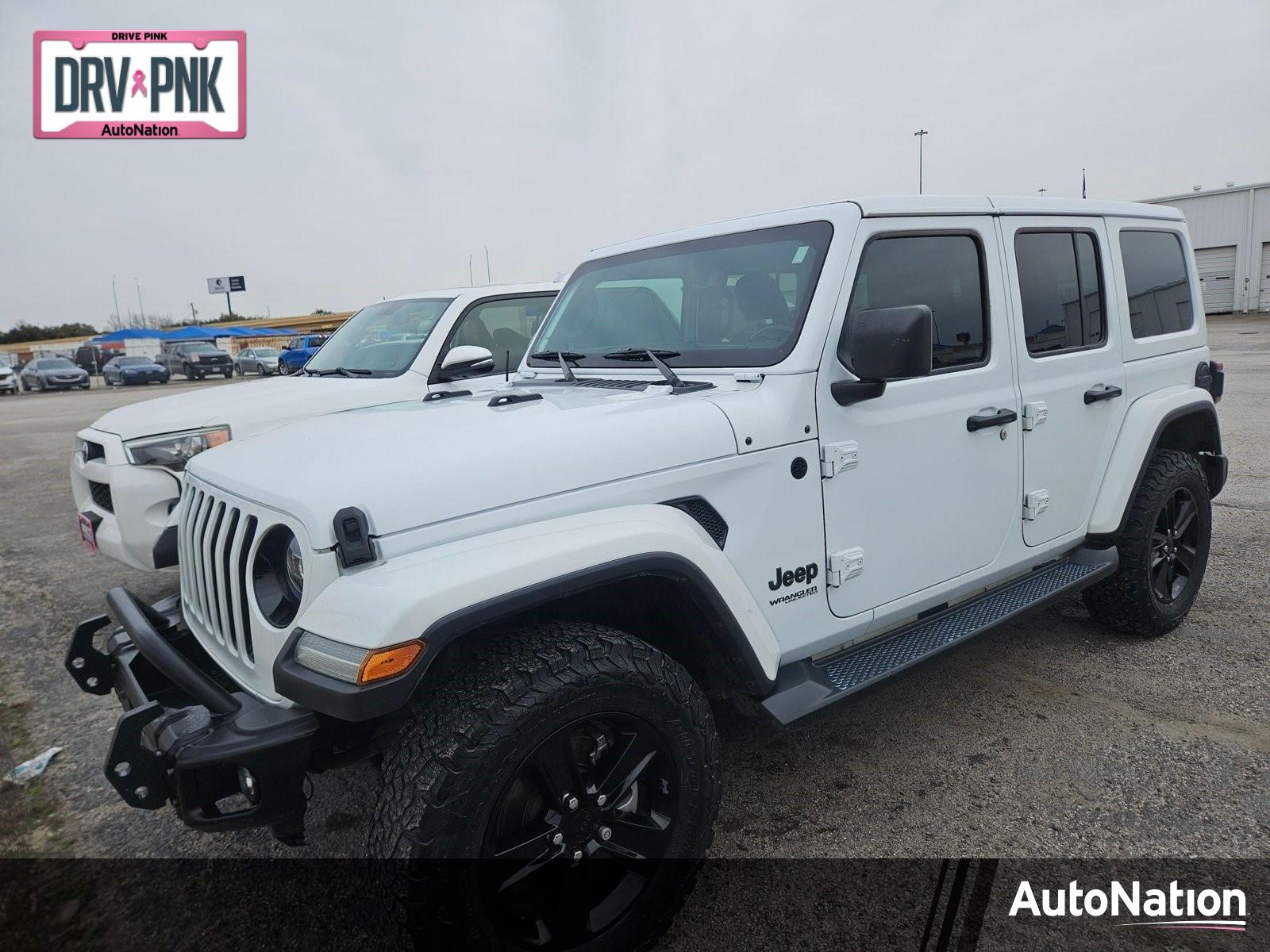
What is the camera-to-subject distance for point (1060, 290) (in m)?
3.43

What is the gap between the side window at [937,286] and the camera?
277 centimetres

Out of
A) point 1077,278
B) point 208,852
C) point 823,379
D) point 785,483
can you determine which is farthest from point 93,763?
point 1077,278

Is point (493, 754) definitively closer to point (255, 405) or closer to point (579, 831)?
point (579, 831)

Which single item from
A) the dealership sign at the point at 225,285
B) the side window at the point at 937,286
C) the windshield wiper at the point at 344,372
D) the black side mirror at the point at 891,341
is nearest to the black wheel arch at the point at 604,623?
the black side mirror at the point at 891,341

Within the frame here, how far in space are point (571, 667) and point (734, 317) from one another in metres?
1.42

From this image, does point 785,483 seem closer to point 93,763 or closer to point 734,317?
point 734,317

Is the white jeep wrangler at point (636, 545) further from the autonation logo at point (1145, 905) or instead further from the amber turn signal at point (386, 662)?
the autonation logo at point (1145, 905)

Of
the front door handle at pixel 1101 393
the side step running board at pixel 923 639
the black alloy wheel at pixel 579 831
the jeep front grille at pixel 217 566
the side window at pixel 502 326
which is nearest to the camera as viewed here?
the black alloy wheel at pixel 579 831

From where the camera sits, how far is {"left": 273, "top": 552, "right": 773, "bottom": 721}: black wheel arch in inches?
68.6

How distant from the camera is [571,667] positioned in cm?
195

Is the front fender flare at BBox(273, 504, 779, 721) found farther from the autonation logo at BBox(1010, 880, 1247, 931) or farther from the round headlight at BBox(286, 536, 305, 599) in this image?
the autonation logo at BBox(1010, 880, 1247, 931)

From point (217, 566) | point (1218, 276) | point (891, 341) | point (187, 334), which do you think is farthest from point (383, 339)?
point (187, 334)

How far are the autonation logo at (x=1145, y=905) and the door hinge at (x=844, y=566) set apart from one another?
0.98m

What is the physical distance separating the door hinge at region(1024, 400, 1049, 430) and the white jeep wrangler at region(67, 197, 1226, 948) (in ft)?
0.05
